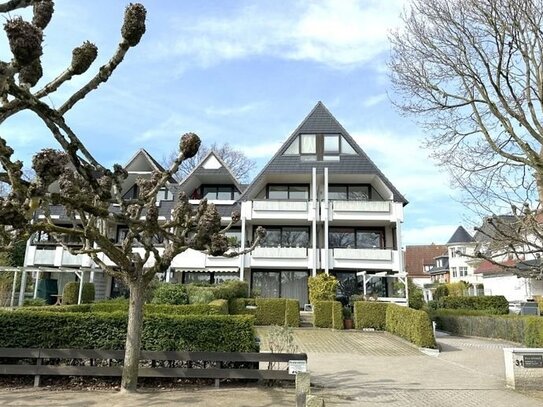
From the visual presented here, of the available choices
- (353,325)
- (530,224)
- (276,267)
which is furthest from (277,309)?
(530,224)

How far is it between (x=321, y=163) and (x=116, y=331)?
2138 centimetres

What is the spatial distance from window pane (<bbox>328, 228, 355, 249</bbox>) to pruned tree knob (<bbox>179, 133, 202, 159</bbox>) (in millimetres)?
23760

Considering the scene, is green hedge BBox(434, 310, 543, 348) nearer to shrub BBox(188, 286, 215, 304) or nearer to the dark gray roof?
shrub BBox(188, 286, 215, 304)

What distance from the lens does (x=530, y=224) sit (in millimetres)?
9547

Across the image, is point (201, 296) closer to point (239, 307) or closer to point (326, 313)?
point (239, 307)

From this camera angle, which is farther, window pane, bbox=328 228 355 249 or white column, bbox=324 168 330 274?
window pane, bbox=328 228 355 249

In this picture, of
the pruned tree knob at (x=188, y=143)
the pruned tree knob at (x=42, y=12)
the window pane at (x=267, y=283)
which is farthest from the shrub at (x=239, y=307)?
the pruned tree knob at (x=42, y=12)

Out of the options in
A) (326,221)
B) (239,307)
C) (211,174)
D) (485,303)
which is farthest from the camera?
(211,174)

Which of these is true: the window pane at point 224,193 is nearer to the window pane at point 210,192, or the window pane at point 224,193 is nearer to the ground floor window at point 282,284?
the window pane at point 210,192

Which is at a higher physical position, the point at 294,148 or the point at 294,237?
the point at 294,148

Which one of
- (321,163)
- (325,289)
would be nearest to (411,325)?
(325,289)

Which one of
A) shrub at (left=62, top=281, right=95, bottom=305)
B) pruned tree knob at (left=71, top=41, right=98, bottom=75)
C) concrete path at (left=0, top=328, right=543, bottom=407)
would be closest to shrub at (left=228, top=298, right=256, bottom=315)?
concrete path at (left=0, top=328, right=543, bottom=407)

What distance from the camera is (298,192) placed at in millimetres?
31188

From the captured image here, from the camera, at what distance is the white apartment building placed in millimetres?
28188
